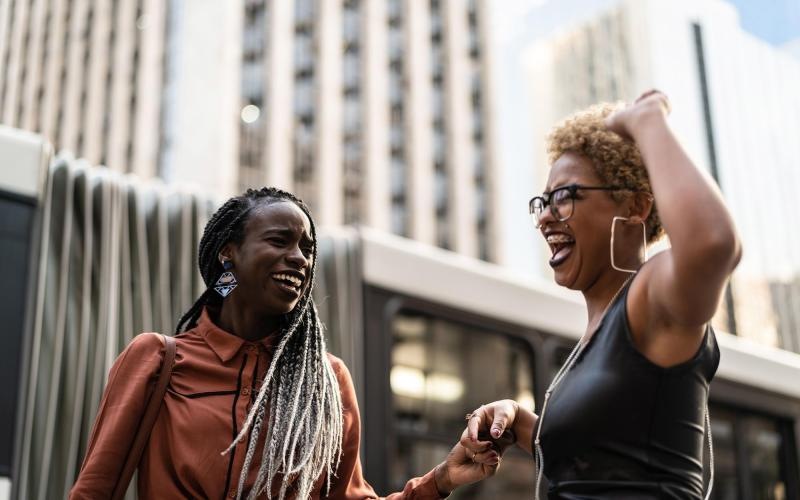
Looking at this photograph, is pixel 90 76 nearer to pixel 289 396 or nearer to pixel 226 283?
pixel 226 283

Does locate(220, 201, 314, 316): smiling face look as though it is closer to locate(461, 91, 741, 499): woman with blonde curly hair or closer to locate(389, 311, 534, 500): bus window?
locate(461, 91, 741, 499): woman with blonde curly hair

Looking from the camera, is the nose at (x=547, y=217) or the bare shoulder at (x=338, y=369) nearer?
the nose at (x=547, y=217)

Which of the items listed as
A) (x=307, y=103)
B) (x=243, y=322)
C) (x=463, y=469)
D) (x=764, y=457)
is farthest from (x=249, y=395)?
(x=307, y=103)

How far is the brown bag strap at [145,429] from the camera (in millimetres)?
2328

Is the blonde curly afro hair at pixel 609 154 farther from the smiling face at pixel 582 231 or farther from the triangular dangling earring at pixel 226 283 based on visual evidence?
the triangular dangling earring at pixel 226 283

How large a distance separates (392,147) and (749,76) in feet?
70.3

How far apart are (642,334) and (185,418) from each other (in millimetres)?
1158

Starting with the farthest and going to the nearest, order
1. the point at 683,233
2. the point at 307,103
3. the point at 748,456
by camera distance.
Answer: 1. the point at 307,103
2. the point at 748,456
3. the point at 683,233

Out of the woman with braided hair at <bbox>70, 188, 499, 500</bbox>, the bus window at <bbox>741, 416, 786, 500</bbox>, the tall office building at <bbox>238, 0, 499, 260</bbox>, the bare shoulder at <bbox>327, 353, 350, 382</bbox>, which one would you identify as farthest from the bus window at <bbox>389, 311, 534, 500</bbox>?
the tall office building at <bbox>238, 0, 499, 260</bbox>

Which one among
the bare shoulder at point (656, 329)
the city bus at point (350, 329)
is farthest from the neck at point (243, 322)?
the city bus at point (350, 329)

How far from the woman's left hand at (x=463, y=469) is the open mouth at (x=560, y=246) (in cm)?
54

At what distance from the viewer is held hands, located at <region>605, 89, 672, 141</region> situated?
1.81m

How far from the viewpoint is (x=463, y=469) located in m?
2.53

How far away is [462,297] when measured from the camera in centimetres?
557
